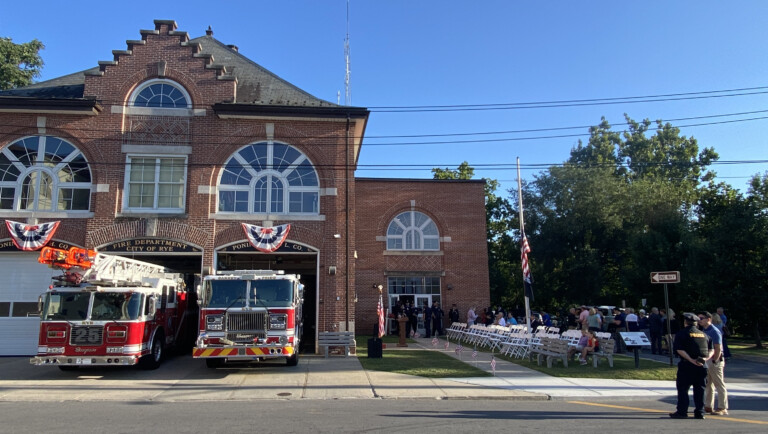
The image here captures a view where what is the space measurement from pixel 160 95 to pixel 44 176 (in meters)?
4.74

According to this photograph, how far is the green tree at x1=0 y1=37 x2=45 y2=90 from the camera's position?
30.4m

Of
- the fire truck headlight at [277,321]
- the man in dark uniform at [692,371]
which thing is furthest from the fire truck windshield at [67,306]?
the man in dark uniform at [692,371]

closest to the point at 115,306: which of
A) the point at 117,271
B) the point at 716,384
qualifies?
the point at 117,271

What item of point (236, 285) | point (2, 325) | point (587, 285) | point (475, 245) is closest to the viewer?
point (236, 285)

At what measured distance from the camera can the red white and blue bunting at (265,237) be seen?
56.6 feet

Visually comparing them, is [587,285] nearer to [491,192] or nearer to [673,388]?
[491,192]

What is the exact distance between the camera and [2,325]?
17609 mm

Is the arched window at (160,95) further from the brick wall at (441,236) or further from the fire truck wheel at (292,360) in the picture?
the brick wall at (441,236)

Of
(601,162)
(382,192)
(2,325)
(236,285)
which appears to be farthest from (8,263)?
(601,162)

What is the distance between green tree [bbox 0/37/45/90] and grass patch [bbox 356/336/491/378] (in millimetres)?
26623

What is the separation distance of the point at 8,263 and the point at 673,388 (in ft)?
65.3

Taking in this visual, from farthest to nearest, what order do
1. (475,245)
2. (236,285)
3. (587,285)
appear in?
(587,285)
(475,245)
(236,285)

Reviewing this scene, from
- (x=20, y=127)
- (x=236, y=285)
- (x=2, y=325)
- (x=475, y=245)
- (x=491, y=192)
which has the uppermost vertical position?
(x=491, y=192)

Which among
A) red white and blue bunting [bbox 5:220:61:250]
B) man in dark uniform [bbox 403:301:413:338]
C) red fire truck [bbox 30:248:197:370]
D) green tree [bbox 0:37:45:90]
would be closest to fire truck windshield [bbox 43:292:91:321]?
red fire truck [bbox 30:248:197:370]
